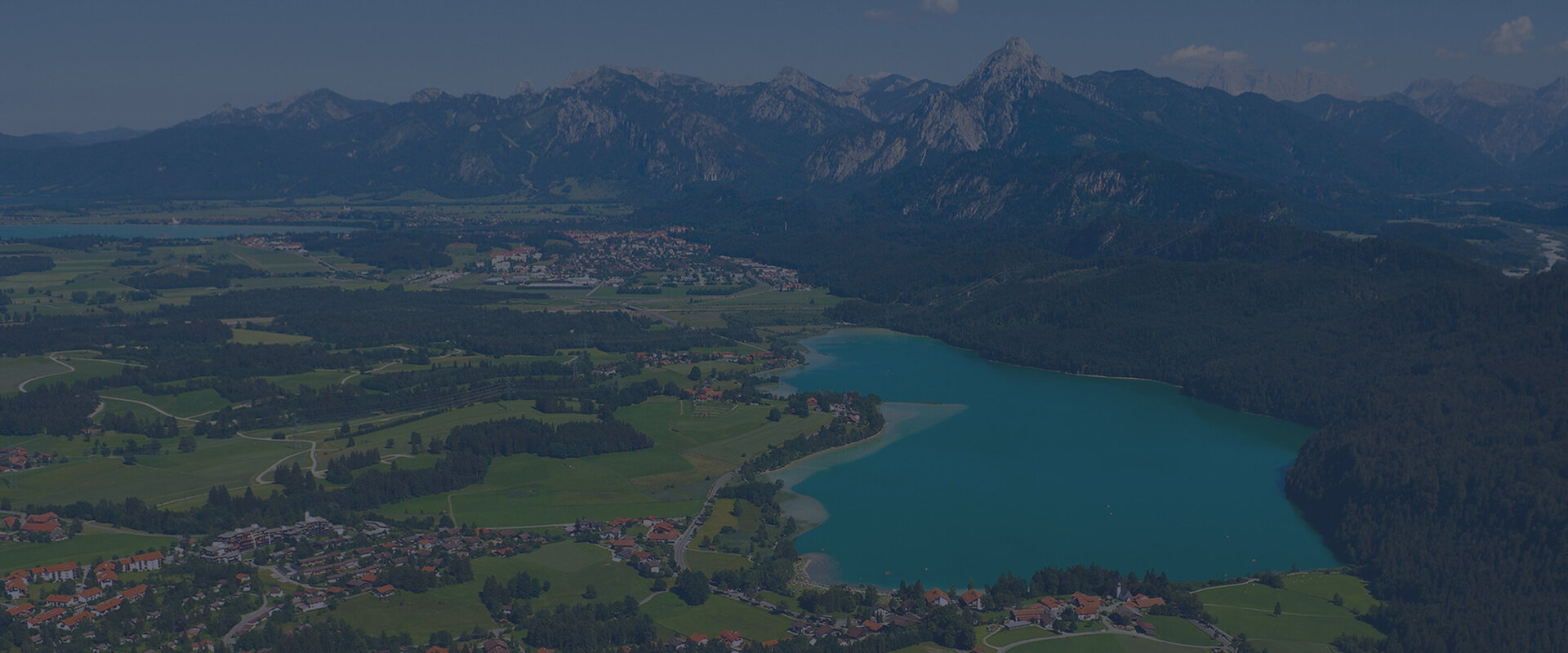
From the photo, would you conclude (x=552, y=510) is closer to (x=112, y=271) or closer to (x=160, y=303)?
(x=160, y=303)

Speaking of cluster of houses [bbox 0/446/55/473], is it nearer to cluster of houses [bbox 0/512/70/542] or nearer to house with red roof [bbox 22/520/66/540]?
cluster of houses [bbox 0/512/70/542]

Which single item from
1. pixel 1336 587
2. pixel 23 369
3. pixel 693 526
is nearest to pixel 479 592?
pixel 693 526

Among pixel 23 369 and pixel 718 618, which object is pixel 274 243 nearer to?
pixel 23 369


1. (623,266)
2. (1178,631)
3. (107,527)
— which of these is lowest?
(107,527)

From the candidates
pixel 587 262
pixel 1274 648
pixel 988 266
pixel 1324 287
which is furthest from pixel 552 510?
pixel 587 262

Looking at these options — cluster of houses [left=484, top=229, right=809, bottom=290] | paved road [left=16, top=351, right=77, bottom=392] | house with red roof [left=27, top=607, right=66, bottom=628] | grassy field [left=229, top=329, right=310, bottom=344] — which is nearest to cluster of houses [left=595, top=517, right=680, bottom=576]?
house with red roof [left=27, top=607, right=66, bottom=628]
